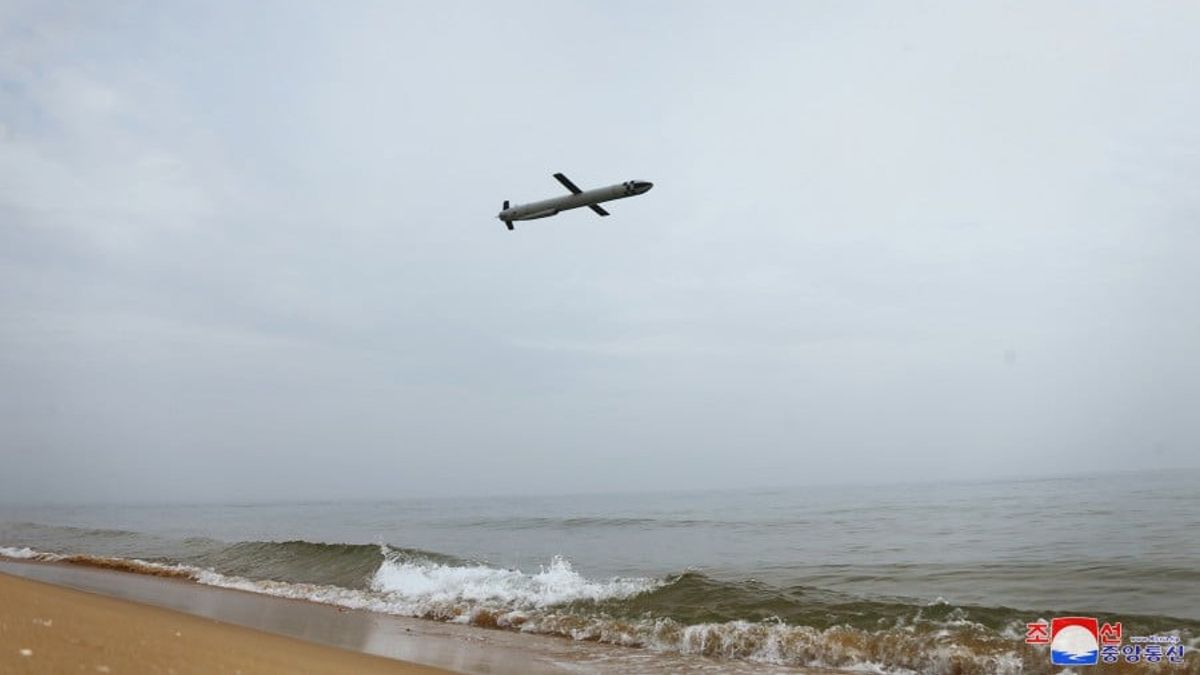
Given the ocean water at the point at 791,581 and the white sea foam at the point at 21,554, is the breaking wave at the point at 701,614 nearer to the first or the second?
the ocean water at the point at 791,581

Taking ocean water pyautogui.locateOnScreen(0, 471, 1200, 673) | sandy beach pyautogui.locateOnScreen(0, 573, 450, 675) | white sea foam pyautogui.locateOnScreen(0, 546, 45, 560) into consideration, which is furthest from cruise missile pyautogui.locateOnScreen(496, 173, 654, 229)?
white sea foam pyautogui.locateOnScreen(0, 546, 45, 560)

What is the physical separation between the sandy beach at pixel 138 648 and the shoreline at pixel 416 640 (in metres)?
0.35

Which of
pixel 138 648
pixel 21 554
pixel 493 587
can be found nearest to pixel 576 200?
pixel 493 587

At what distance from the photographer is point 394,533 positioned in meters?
33.6

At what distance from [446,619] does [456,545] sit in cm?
1510

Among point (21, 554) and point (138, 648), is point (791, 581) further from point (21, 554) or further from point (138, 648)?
point (21, 554)

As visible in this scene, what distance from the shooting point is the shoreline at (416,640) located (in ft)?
24.6

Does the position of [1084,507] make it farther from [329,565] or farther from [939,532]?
[329,565]

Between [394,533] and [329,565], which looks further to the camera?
[394,533]

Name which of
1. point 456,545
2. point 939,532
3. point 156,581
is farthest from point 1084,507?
point 156,581

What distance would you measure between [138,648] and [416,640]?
4637 millimetres

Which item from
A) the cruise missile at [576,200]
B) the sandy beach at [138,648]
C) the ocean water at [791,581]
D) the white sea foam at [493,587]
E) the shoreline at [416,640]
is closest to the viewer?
the sandy beach at [138,648]

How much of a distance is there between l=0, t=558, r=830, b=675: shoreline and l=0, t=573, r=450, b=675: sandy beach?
1.14ft

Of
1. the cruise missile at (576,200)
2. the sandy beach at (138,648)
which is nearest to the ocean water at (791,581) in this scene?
the sandy beach at (138,648)
